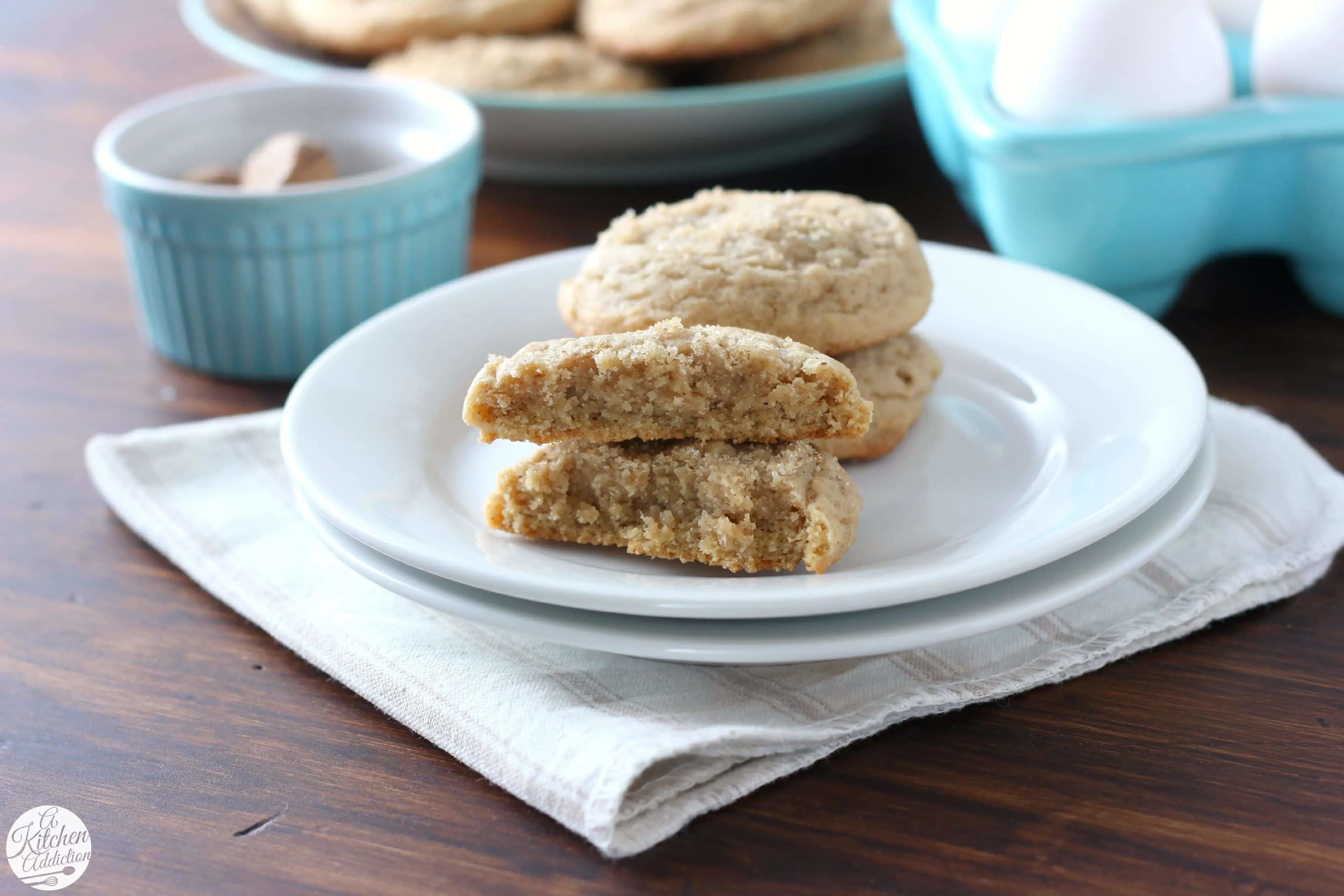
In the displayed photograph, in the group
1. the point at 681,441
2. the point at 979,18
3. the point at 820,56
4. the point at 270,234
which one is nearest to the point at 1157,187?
the point at 979,18

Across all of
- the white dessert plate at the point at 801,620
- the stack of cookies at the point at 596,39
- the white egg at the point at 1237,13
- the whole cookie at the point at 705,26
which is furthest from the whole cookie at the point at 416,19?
the white dessert plate at the point at 801,620

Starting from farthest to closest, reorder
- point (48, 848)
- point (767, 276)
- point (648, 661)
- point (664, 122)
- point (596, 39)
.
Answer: point (596, 39) → point (664, 122) → point (767, 276) → point (648, 661) → point (48, 848)

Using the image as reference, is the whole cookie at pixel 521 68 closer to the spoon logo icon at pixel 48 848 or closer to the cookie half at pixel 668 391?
the cookie half at pixel 668 391

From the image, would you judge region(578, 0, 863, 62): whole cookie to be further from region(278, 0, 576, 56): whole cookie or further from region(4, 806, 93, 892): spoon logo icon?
region(4, 806, 93, 892): spoon logo icon

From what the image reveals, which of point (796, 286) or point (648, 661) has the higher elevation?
point (796, 286)

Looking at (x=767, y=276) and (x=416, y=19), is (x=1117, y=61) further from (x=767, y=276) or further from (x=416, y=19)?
(x=416, y=19)

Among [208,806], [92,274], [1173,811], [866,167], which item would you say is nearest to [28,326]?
[92,274]
